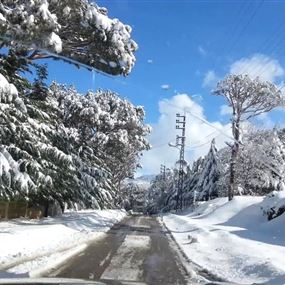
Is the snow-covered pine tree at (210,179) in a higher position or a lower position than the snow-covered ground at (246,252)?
higher

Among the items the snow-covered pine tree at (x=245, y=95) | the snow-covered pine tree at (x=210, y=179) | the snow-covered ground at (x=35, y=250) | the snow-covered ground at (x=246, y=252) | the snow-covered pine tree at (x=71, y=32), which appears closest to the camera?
the snow-covered ground at (x=35, y=250)

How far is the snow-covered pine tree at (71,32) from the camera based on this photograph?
1612 centimetres

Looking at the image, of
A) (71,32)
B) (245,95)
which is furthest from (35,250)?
(245,95)

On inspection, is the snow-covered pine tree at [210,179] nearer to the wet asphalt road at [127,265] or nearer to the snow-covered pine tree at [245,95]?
the snow-covered pine tree at [245,95]

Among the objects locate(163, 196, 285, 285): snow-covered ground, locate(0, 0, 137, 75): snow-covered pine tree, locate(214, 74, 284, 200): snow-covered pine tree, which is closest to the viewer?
locate(163, 196, 285, 285): snow-covered ground

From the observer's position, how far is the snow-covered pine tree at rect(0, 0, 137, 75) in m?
16.1

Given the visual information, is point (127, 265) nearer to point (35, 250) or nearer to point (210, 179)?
point (35, 250)

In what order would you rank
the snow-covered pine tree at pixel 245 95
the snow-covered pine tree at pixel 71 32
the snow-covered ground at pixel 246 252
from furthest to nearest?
the snow-covered pine tree at pixel 245 95
the snow-covered pine tree at pixel 71 32
the snow-covered ground at pixel 246 252

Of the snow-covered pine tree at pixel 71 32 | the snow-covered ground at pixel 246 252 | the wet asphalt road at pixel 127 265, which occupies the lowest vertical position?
the wet asphalt road at pixel 127 265

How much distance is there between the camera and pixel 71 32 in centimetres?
1991

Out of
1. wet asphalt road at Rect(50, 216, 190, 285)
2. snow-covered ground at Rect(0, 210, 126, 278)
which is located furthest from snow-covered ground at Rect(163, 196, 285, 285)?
snow-covered ground at Rect(0, 210, 126, 278)

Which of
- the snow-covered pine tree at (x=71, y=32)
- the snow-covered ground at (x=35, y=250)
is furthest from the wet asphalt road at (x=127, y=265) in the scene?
the snow-covered pine tree at (x=71, y=32)

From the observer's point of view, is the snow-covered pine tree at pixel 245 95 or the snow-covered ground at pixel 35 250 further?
the snow-covered pine tree at pixel 245 95

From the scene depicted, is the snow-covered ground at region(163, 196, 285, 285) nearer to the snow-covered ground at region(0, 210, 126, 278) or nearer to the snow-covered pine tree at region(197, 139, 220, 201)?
the snow-covered ground at region(0, 210, 126, 278)
